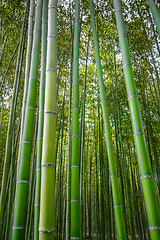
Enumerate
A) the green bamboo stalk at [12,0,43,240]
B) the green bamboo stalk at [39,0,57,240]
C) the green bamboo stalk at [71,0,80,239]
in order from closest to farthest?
the green bamboo stalk at [39,0,57,240] → the green bamboo stalk at [12,0,43,240] → the green bamboo stalk at [71,0,80,239]

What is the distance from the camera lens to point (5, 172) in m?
1.86

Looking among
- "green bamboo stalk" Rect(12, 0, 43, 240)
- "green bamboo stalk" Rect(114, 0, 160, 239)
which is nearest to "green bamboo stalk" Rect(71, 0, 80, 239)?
"green bamboo stalk" Rect(12, 0, 43, 240)

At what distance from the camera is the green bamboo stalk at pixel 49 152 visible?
2.75 feet

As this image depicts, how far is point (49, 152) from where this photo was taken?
3.10 ft

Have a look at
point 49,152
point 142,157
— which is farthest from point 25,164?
point 142,157

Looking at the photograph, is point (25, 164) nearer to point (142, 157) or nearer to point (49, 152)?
point (49, 152)

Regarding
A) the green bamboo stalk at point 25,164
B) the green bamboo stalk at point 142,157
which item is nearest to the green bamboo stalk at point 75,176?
the green bamboo stalk at point 25,164

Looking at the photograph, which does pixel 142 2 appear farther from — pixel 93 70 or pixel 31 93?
pixel 31 93

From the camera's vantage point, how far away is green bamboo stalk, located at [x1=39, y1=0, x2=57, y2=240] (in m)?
0.84

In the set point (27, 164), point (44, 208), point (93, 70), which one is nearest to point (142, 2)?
point (93, 70)

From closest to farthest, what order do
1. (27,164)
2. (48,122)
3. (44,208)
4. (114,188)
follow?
(44,208) → (48,122) → (27,164) → (114,188)

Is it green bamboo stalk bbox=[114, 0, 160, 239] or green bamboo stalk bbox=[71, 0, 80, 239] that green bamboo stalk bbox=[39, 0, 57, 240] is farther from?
green bamboo stalk bbox=[114, 0, 160, 239]

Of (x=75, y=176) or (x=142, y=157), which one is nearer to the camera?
(x=142, y=157)

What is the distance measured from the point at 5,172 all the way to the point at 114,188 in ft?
3.78
